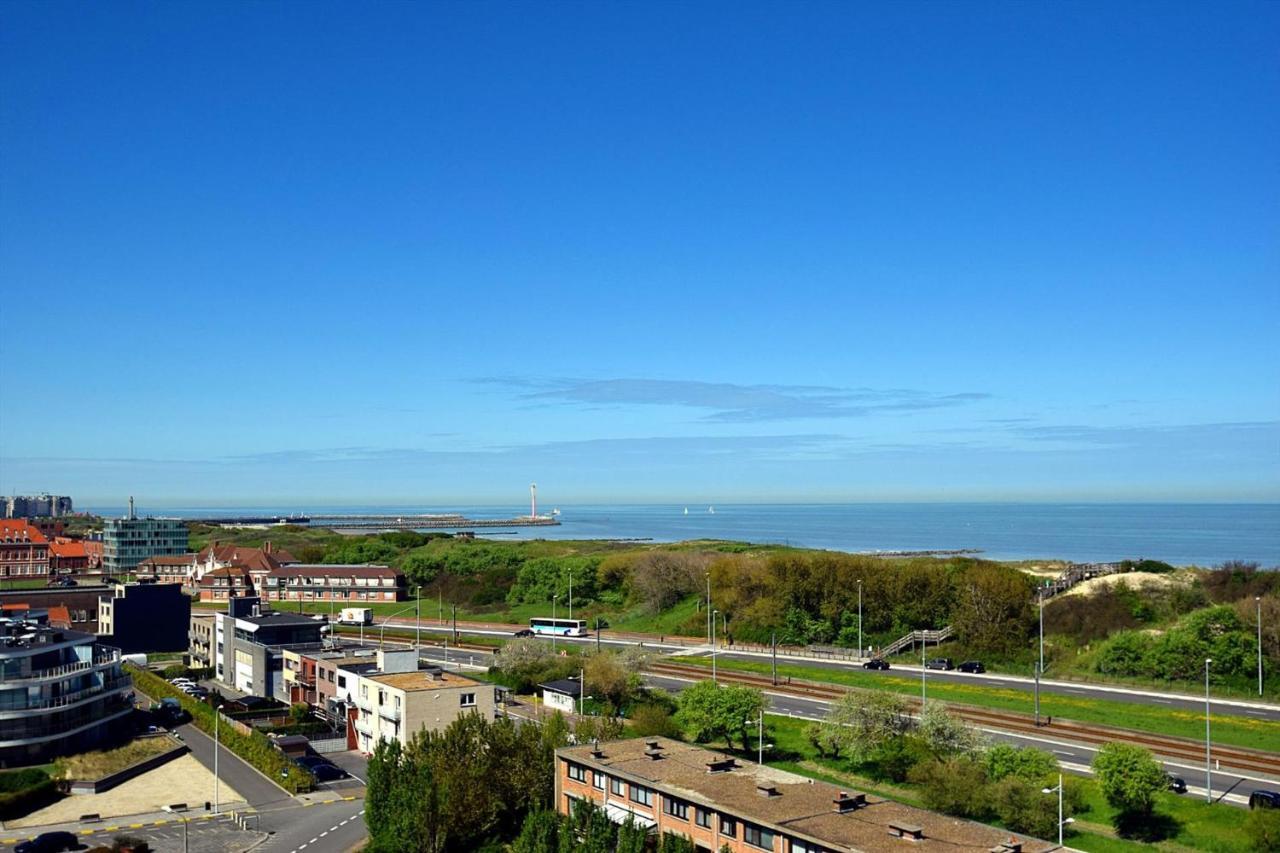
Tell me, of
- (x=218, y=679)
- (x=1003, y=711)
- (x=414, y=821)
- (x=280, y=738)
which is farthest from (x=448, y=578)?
(x=414, y=821)

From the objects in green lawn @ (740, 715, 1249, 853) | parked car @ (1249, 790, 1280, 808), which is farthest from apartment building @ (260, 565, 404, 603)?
parked car @ (1249, 790, 1280, 808)

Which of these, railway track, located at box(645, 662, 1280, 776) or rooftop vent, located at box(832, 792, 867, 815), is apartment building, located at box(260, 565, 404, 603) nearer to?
railway track, located at box(645, 662, 1280, 776)

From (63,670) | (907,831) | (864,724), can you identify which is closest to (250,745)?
(63,670)

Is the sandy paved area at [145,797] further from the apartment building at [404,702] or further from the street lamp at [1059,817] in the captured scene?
the street lamp at [1059,817]

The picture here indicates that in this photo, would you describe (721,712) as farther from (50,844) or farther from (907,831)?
(50,844)

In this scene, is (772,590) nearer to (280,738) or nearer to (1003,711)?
(1003,711)

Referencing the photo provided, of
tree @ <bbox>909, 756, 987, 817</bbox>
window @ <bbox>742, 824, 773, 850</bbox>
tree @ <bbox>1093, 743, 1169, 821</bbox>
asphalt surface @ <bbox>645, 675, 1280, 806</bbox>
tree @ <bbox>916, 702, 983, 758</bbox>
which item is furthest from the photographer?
tree @ <bbox>916, 702, 983, 758</bbox>

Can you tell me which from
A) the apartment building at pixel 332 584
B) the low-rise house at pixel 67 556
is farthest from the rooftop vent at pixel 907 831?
the low-rise house at pixel 67 556
